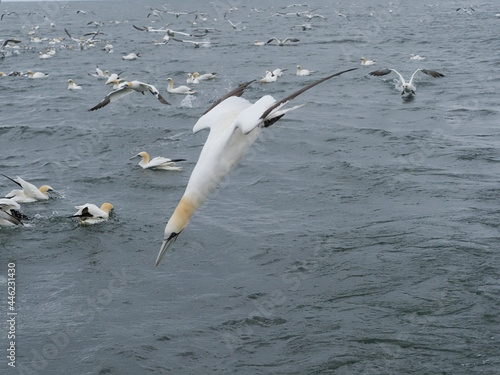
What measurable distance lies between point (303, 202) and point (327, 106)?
8.20 m

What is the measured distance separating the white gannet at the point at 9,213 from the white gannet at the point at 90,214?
84 cm

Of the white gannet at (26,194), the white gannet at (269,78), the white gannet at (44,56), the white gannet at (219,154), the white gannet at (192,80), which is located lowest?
the white gannet at (44,56)

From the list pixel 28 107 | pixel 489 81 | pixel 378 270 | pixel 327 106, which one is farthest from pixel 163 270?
pixel 489 81

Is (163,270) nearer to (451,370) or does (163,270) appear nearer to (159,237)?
(159,237)

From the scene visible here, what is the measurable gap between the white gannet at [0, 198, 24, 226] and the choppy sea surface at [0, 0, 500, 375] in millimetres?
A: 141

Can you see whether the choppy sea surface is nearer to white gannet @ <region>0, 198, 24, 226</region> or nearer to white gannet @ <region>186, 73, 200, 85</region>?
white gannet @ <region>0, 198, 24, 226</region>

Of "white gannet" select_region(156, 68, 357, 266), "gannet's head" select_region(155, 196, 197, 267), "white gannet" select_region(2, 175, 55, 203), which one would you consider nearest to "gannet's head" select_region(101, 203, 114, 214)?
"white gannet" select_region(2, 175, 55, 203)

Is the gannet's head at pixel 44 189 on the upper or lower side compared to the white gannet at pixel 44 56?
upper

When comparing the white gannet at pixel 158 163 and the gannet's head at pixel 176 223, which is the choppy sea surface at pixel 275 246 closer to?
the white gannet at pixel 158 163

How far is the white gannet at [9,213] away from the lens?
372 inches

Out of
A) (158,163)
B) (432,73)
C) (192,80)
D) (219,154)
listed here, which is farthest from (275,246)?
(192,80)

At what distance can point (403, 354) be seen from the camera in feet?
20.7

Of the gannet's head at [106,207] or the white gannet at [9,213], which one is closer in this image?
the white gannet at [9,213]

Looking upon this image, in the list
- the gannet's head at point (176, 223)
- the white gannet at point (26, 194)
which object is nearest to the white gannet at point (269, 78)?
the white gannet at point (26, 194)
